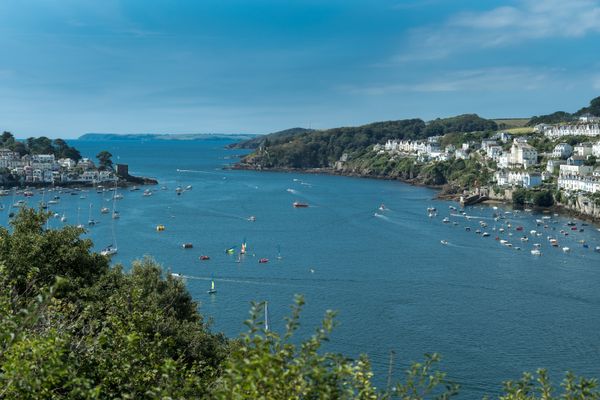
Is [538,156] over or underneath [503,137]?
underneath

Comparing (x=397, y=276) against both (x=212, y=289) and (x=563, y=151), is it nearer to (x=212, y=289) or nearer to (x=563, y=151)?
(x=212, y=289)

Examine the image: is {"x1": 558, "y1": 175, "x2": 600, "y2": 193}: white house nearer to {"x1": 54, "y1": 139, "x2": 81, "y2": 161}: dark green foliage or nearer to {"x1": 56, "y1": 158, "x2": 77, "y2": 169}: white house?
{"x1": 56, "y1": 158, "x2": 77, "y2": 169}: white house

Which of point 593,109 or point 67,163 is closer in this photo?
point 67,163

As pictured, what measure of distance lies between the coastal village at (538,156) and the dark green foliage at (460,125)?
2265 centimetres

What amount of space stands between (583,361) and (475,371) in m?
2.54

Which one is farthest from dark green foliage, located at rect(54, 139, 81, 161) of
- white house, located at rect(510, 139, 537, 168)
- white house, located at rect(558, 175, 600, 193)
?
white house, located at rect(558, 175, 600, 193)

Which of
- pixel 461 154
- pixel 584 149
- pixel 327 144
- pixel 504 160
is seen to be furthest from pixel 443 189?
pixel 327 144

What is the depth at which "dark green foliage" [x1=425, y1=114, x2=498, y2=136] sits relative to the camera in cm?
A: 9881

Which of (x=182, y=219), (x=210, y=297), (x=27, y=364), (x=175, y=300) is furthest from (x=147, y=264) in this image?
(x=182, y=219)

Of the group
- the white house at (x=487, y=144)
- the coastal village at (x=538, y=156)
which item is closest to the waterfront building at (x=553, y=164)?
the coastal village at (x=538, y=156)

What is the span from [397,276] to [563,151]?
36538mm

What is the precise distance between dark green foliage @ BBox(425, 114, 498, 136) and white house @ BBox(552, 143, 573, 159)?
42.7 meters

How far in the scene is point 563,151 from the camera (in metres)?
52.9

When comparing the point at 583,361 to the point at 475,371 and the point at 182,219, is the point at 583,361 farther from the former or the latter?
the point at 182,219
